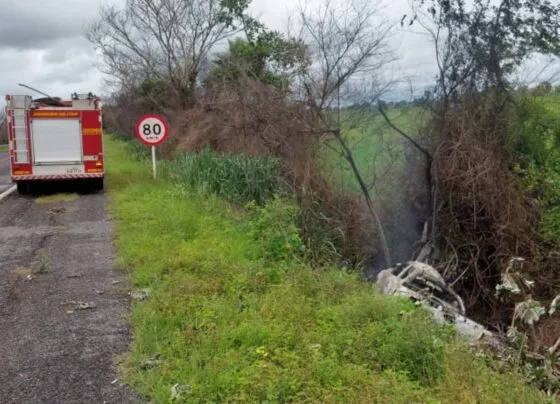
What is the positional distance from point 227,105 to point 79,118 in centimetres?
406

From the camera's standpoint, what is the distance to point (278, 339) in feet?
14.4

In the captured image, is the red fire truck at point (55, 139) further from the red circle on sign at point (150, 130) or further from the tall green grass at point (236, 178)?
the tall green grass at point (236, 178)

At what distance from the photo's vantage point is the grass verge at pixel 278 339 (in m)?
3.71

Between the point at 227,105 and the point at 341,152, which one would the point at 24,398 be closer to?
the point at 341,152

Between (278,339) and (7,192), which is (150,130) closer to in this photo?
(7,192)

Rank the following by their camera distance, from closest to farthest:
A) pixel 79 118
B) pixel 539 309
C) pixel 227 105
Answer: pixel 539 309, pixel 79 118, pixel 227 105

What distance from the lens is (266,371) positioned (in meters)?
3.84

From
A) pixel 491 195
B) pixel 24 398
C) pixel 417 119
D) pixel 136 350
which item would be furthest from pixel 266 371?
pixel 417 119

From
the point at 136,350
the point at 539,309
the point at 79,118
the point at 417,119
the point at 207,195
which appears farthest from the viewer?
the point at 79,118

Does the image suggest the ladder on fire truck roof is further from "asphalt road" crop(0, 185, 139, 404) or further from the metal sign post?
"asphalt road" crop(0, 185, 139, 404)

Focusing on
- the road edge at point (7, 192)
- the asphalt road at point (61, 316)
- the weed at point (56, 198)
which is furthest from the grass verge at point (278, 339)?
the road edge at point (7, 192)

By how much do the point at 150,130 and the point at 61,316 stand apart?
10270 mm

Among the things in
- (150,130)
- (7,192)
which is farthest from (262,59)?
(7,192)

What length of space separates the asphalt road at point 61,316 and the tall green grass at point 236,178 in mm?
2788
